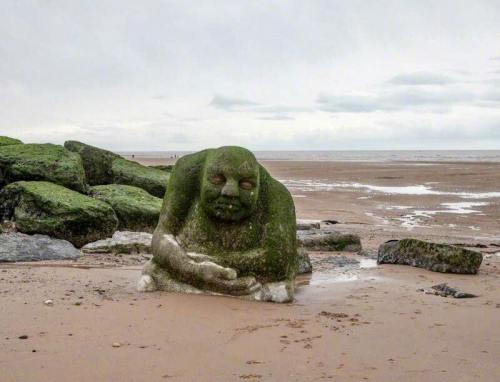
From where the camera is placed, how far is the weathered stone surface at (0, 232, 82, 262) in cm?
998

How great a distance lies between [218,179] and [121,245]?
14.9ft

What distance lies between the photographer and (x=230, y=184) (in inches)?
286

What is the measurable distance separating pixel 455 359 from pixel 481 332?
101 centimetres

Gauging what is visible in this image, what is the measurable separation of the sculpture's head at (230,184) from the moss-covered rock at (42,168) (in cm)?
742

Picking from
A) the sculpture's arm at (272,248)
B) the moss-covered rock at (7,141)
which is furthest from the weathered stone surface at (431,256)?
the moss-covered rock at (7,141)

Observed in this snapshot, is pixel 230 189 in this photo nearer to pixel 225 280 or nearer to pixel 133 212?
pixel 225 280

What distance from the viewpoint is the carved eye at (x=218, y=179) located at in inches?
290

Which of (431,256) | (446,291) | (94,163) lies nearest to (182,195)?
(446,291)

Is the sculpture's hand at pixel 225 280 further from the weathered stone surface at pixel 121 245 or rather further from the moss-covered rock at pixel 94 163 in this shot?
the moss-covered rock at pixel 94 163

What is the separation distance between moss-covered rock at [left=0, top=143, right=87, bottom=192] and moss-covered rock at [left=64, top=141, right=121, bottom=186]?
212 centimetres

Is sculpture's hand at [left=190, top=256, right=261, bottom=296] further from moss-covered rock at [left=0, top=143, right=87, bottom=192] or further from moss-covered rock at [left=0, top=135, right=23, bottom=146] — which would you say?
moss-covered rock at [left=0, top=135, right=23, bottom=146]

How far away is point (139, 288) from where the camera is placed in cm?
753

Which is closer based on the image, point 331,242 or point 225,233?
point 225,233

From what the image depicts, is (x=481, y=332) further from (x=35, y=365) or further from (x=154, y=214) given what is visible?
(x=154, y=214)
